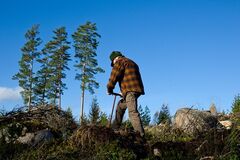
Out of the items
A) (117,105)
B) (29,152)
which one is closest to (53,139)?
(29,152)

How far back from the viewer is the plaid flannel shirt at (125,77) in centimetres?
1279

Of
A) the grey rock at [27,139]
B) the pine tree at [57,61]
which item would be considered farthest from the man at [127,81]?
the pine tree at [57,61]

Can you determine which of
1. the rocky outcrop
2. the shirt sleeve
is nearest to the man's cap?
the shirt sleeve

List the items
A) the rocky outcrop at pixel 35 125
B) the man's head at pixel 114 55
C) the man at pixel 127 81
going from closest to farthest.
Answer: the rocky outcrop at pixel 35 125 → the man at pixel 127 81 → the man's head at pixel 114 55

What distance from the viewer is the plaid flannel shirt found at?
1279cm

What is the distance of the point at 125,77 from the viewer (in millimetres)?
12875

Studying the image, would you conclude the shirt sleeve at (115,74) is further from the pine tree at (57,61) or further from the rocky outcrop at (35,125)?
the pine tree at (57,61)

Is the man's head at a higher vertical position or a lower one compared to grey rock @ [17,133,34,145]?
higher

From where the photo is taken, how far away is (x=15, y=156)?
964 centimetres

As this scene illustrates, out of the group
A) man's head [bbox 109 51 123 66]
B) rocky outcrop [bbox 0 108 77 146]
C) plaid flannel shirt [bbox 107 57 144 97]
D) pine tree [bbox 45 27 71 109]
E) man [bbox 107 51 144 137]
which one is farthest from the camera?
pine tree [bbox 45 27 71 109]

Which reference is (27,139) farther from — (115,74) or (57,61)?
(57,61)

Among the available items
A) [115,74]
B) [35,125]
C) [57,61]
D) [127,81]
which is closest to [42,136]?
[35,125]

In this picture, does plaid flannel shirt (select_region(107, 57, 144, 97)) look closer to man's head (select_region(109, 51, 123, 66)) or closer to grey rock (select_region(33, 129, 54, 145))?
man's head (select_region(109, 51, 123, 66))

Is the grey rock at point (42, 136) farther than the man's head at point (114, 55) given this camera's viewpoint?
No
